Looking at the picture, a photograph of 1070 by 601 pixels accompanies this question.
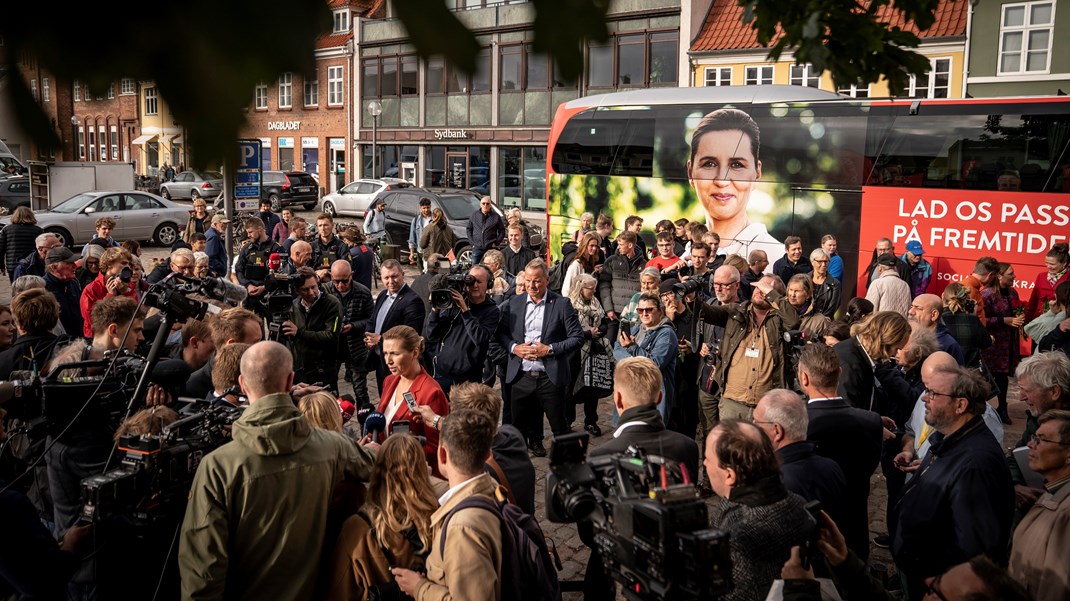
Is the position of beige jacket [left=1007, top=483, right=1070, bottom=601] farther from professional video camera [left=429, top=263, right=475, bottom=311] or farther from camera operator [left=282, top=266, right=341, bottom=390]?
camera operator [left=282, top=266, right=341, bottom=390]

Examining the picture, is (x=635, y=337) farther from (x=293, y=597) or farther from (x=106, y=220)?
(x=106, y=220)

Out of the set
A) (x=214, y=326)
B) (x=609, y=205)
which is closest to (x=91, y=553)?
(x=214, y=326)

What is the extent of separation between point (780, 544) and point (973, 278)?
288 inches

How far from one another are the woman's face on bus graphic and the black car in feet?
67.5

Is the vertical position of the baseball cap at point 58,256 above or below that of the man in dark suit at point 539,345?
above

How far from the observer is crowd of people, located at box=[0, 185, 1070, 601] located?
11.1 feet

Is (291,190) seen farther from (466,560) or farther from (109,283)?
(466,560)

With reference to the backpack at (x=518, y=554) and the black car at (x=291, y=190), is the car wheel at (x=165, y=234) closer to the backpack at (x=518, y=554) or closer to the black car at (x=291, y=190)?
the black car at (x=291, y=190)

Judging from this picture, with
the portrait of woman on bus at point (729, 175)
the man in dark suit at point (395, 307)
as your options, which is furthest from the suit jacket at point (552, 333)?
A: the portrait of woman on bus at point (729, 175)

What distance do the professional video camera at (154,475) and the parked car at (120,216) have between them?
19538 mm

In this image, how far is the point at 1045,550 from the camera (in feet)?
12.0

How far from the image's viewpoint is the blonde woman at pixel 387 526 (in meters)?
3.60

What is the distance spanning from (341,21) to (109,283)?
784 cm

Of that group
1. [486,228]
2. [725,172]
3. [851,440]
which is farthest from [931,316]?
[486,228]
